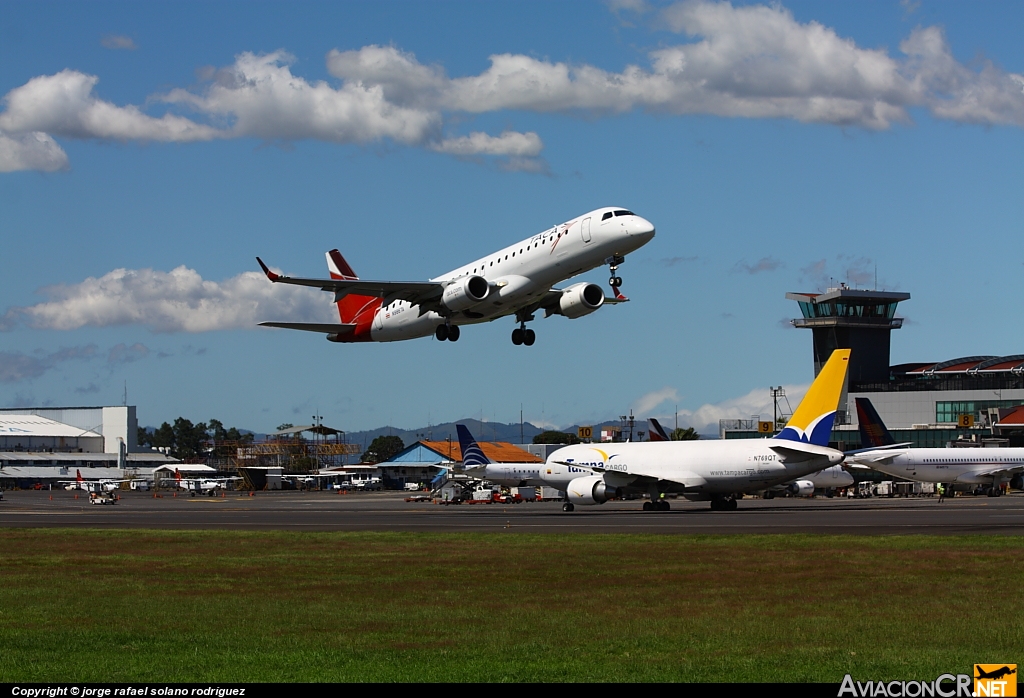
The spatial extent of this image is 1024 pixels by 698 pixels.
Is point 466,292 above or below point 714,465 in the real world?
above

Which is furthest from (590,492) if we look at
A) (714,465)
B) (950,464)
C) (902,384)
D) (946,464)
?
(902,384)

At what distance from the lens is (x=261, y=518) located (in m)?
63.8

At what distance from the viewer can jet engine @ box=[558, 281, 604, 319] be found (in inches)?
1882

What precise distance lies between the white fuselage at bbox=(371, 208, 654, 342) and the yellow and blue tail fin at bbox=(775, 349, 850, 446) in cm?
2227

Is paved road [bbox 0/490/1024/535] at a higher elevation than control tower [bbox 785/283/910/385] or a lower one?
lower

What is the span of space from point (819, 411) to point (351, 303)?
26998mm

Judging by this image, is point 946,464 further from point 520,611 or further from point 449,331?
point 520,611

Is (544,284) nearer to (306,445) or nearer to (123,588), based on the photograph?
(123,588)

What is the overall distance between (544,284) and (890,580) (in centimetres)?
2177

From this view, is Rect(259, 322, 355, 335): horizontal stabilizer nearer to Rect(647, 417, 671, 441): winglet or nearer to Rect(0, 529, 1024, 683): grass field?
Rect(0, 529, 1024, 683): grass field

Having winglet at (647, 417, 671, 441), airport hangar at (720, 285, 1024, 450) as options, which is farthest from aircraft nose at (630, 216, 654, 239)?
airport hangar at (720, 285, 1024, 450)

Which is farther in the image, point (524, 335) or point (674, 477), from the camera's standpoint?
point (674, 477)

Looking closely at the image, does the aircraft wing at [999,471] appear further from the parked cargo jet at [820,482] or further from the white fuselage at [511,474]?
the white fuselage at [511,474]

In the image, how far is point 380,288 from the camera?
161ft
